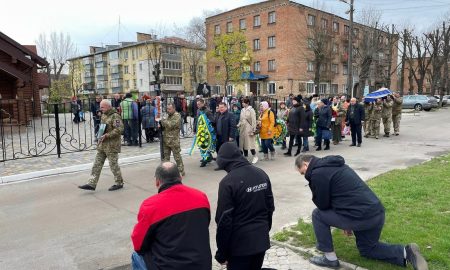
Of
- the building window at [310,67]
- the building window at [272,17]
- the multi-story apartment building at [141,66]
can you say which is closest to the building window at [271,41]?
the building window at [272,17]

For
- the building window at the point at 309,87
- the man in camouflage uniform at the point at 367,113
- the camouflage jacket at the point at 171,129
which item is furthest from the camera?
the building window at the point at 309,87

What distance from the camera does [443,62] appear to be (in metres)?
43.3

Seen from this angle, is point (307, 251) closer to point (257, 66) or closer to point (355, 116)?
point (355, 116)

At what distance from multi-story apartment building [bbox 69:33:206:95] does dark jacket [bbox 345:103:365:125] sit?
48937 millimetres

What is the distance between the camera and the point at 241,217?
3365mm

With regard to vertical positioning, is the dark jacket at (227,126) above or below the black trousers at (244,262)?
above

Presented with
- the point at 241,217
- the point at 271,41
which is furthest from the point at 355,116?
the point at 271,41

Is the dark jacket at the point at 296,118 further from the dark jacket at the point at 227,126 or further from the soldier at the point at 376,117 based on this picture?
the soldier at the point at 376,117

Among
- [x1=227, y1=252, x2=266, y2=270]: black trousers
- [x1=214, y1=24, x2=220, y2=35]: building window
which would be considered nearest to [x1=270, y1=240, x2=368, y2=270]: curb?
[x1=227, y1=252, x2=266, y2=270]: black trousers

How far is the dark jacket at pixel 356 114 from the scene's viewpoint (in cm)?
1339

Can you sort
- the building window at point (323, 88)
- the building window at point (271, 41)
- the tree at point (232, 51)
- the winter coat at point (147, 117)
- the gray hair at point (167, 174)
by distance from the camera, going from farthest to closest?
the building window at point (323, 88) < the building window at point (271, 41) < the tree at point (232, 51) < the winter coat at point (147, 117) < the gray hair at point (167, 174)

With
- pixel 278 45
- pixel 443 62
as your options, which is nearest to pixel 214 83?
pixel 278 45

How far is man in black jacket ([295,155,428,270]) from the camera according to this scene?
403cm

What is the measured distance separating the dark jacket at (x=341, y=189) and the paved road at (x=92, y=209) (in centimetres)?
170
